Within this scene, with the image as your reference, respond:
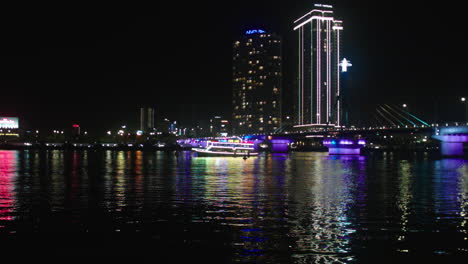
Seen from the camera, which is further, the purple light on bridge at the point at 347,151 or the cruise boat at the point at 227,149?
the purple light on bridge at the point at 347,151

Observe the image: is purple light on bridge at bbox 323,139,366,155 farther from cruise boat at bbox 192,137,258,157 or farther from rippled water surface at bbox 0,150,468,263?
rippled water surface at bbox 0,150,468,263

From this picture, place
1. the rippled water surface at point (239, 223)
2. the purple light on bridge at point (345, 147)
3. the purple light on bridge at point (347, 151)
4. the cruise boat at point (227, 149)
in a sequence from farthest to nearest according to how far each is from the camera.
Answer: the purple light on bridge at point (345, 147), the purple light on bridge at point (347, 151), the cruise boat at point (227, 149), the rippled water surface at point (239, 223)

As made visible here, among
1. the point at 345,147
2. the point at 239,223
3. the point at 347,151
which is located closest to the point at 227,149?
the point at 347,151

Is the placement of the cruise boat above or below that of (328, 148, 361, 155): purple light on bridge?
above

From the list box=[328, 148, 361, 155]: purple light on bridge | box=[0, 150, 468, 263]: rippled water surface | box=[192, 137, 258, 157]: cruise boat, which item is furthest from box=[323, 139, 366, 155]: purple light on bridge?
box=[0, 150, 468, 263]: rippled water surface

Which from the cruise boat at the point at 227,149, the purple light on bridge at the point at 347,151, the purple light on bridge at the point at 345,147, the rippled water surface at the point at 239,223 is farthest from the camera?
the purple light on bridge at the point at 345,147

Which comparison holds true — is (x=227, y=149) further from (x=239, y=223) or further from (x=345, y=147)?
(x=239, y=223)

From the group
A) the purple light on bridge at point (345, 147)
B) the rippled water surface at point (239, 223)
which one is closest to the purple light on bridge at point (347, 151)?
the purple light on bridge at point (345, 147)

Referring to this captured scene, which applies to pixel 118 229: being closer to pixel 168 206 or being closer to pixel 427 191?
pixel 168 206

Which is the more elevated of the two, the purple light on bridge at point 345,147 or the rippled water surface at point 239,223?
the purple light on bridge at point 345,147

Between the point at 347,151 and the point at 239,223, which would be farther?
the point at 347,151

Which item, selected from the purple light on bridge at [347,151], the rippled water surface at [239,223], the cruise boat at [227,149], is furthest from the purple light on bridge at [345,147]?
the rippled water surface at [239,223]

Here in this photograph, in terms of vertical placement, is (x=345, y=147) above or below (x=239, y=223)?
above

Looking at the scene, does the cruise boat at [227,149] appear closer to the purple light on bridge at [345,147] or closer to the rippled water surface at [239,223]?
the purple light on bridge at [345,147]
